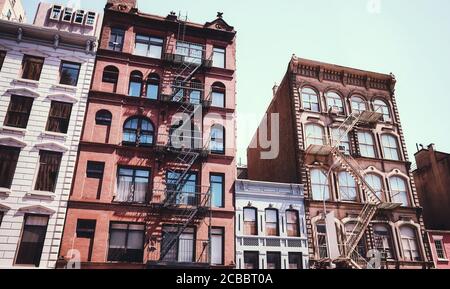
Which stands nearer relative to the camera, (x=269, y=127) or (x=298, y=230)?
(x=298, y=230)

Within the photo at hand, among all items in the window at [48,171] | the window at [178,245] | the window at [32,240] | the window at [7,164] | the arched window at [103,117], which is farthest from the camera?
the arched window at [103,117]

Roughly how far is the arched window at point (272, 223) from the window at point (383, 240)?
25.4ft

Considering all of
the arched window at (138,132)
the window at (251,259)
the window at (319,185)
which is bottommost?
the window at (251,259)

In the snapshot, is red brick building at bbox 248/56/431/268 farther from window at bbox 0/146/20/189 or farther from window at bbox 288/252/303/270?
window at bbox 0/146/20/189

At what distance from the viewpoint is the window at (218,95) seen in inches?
1027

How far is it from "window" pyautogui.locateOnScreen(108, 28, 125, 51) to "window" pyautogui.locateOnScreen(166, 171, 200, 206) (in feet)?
35.7

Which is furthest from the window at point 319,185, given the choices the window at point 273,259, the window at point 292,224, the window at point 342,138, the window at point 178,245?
the window at point 178,245

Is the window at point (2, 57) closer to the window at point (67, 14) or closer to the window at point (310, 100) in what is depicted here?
the window at point (67, 14)

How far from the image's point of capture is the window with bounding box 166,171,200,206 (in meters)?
21.9
